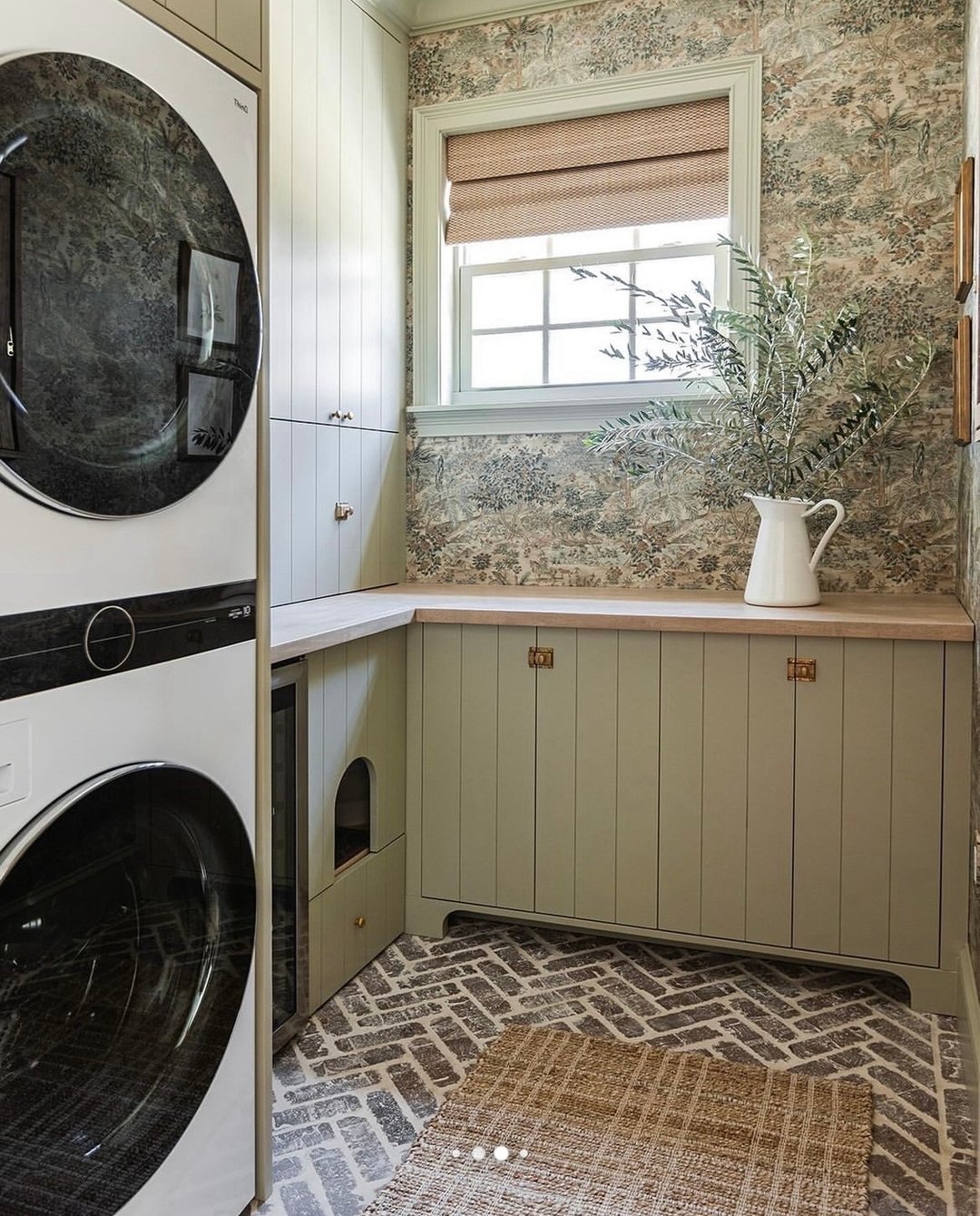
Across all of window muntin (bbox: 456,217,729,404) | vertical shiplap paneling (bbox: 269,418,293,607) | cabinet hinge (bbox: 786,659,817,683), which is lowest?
cabinet hinge (bbox: 786,659,817,683)

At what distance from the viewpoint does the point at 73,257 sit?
3.75 ft

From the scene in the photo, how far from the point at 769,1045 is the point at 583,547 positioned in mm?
1536

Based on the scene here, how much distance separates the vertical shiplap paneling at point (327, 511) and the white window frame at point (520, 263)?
1.71ft

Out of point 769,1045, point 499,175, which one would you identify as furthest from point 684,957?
point 499,175

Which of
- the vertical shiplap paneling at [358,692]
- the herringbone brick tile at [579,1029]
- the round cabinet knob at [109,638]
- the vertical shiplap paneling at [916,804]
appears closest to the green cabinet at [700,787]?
the vertical shiplap paneling at [916,804]

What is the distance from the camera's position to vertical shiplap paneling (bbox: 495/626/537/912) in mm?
2588

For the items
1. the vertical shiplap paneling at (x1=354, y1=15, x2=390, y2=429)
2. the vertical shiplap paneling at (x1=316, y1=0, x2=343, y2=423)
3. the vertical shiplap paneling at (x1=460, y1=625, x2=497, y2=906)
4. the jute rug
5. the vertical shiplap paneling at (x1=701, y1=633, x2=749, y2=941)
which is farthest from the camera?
the vertical shiplap paneling at (x1=354, y1=15, x2=390, y2=429)

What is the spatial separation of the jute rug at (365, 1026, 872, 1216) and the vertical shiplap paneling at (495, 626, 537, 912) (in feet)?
1.75

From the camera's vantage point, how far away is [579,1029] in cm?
221

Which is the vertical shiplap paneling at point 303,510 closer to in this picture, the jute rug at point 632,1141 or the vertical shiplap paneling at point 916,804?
the jute rug at point 632,1141

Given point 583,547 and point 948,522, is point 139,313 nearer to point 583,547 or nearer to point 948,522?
point 583,547

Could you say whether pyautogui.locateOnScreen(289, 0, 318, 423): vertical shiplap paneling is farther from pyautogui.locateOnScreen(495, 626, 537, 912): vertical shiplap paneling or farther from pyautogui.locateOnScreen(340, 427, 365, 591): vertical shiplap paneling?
pyautogui.locateOnScreen(495, 626, 537, 912): vertical shiplap paneling

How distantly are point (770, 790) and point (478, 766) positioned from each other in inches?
28.8

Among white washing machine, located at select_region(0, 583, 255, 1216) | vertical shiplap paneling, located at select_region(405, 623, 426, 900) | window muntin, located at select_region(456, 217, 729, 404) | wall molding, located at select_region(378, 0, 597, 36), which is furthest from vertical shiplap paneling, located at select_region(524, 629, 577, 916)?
wall molding, located at select_region(378, 0, 597, 36)
